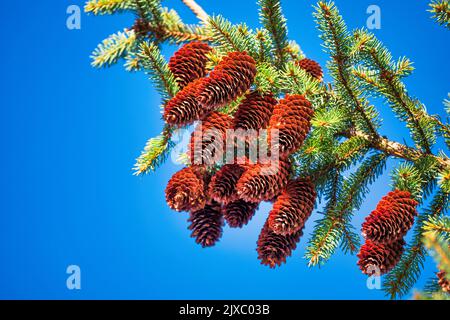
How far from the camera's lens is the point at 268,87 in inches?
40.4

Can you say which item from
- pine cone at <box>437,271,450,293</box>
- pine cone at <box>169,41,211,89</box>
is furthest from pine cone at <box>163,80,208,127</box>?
pine cone at <box>437,271,450,293</box>

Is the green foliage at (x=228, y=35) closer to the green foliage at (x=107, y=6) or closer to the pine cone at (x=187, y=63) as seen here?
the pine cone at (x=187, y=63)

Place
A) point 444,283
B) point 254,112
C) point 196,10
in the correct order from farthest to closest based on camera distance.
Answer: point 196,10 < point 254,112 < point 444,283

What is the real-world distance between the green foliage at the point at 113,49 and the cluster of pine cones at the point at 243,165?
18 cm

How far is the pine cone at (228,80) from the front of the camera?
3.10 ft

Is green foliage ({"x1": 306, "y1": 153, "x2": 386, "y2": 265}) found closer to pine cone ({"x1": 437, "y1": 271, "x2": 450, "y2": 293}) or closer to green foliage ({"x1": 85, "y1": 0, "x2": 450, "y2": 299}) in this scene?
green foliage ({"x1": 85, "y1": 0, "x2": 450, "y2": 299})

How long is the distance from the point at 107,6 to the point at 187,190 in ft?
1.33

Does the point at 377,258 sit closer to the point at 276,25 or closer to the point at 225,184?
the point at 225,184

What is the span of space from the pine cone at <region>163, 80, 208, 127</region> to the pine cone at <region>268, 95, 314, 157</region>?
0.41ft

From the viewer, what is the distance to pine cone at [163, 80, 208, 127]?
3.11ft

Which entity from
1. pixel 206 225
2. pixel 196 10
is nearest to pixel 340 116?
pixel 206 225

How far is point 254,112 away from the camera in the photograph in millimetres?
984
